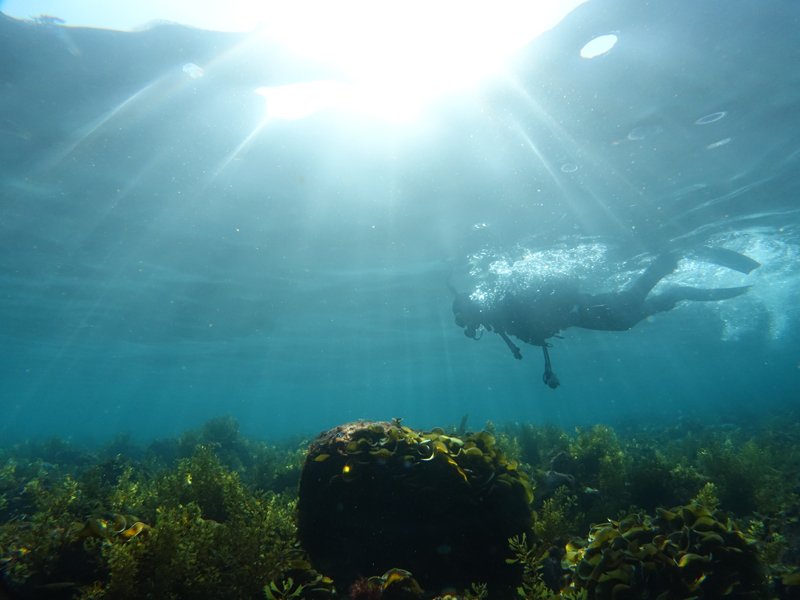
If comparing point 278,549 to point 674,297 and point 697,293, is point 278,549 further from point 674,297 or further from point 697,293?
point 697,293

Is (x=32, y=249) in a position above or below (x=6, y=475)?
above

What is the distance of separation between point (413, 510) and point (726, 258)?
20918mm

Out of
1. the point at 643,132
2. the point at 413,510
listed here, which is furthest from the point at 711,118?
the point at 413,510

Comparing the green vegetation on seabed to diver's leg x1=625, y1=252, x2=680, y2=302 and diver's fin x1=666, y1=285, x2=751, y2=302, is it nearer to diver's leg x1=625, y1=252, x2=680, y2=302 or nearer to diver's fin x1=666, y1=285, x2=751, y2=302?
diver's leg x1=625, y1=252, x2=680, y2=302

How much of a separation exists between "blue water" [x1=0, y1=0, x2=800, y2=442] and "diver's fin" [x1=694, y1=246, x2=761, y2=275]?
400 mm

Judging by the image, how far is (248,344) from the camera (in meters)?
31.3

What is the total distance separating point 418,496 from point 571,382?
203ft

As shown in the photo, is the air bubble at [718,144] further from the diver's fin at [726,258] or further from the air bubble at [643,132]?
the diver's fin at [726,258]

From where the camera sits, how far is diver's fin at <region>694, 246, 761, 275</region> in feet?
53.7

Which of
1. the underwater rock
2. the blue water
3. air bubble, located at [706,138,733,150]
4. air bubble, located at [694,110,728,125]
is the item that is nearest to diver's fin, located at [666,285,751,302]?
the blue water

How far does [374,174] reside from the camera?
36.7 feet

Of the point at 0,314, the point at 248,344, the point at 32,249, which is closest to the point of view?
the point at 32,249

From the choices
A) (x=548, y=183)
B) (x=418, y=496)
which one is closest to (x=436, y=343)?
(x=548, y=183)

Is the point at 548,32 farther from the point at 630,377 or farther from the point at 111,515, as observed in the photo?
the point at 630,377
